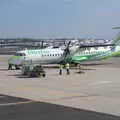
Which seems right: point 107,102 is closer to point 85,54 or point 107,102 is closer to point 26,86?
point 26,86

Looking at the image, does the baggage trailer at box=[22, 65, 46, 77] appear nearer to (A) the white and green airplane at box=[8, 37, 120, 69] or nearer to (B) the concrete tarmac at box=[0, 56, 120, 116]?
(B) the concrete tarmac at box=[0, 56, 120, 116]

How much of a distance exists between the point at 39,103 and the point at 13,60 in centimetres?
2915

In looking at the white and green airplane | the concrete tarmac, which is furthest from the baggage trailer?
the white and green airplane

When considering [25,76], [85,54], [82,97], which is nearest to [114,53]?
[85,54]

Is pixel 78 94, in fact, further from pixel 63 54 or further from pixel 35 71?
pixel 63 54

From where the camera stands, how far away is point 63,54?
5231 centimetres

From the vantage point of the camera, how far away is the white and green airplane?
49.2 m

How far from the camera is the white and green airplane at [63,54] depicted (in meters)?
49.2

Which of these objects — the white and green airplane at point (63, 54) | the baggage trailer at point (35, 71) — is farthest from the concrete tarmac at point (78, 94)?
the white and green airplane at point (63, 54)

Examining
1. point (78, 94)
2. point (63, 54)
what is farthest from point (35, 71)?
point (63, 54)

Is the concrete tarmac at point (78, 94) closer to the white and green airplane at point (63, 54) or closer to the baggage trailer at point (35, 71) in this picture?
the baggage trailer at point (35, 71)

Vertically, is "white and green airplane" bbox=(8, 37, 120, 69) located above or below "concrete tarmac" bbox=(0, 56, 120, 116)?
above

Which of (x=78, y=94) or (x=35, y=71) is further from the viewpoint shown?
(x=35, y=71)

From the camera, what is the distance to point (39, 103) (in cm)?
2039
